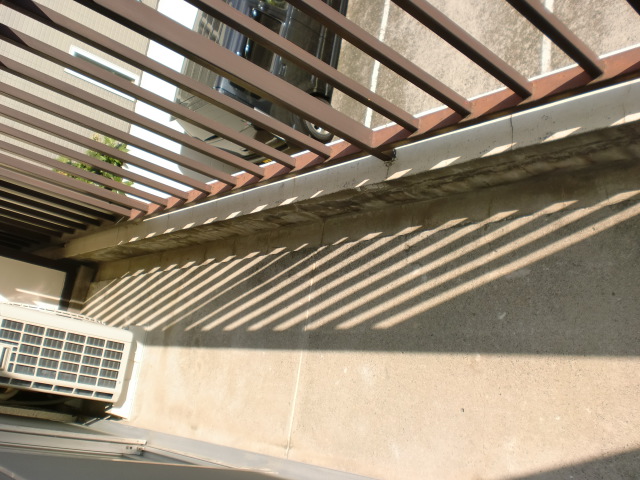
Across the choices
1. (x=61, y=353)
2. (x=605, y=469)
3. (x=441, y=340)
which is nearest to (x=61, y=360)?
(x=61, y=353)

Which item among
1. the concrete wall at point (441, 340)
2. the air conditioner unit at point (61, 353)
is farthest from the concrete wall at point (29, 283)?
the concrete wall at point (441, 340)

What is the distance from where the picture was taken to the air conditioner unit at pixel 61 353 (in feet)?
13.5

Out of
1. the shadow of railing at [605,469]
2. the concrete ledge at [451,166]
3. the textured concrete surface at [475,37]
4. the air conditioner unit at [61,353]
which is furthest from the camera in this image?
the air conditioner unit at [61,353]

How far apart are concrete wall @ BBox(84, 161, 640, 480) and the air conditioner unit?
1.79 feet

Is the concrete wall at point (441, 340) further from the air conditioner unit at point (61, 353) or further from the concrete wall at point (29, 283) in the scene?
the concrete wall at point (29, 283)

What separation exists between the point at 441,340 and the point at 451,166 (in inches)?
35.5

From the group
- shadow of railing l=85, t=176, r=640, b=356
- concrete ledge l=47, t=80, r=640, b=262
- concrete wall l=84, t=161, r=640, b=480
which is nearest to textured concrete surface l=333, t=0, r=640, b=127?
Result: concrete ledge l=47, t=80, r=640, b=262

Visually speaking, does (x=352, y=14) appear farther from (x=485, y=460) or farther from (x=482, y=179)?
(x=485, y=460)

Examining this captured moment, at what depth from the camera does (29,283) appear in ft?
20.5

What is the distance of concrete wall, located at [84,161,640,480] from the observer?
2525 mm

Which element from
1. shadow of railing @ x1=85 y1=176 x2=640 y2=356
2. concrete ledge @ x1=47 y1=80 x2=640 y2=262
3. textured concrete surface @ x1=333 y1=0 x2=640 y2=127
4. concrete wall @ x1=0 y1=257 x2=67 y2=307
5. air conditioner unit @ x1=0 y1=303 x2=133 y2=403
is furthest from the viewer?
concrete wall @ x1=0 y1=257 x2=67 y2=307

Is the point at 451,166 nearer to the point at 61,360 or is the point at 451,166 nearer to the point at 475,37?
the point at 475,37

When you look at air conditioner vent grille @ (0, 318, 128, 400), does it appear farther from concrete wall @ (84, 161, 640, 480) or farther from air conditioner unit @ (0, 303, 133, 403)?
concrete wall @ (84, 161, 640, 480)

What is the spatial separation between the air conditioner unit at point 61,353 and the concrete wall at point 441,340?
1.79 ft
